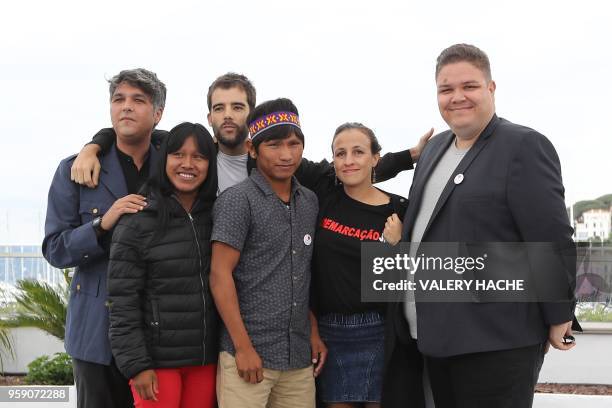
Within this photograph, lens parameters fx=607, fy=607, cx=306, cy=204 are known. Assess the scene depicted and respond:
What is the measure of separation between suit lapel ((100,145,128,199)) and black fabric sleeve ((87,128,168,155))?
5 cm

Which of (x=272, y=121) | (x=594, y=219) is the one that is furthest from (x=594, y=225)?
(x=272, y=121)

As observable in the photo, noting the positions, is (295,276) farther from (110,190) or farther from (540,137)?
(540,137)

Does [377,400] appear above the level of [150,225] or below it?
below

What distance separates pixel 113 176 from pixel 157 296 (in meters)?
0.83

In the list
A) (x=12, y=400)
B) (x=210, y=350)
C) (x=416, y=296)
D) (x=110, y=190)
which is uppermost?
(x=110, y=190)

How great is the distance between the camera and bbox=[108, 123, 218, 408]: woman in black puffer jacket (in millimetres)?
2721

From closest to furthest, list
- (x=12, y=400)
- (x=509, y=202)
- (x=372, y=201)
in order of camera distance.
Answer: (x=509, y=202), (x=372, y=201), (x=12, y=400)

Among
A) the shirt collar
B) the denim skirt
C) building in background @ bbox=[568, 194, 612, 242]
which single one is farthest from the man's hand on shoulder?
building in background @ bbox=[568, 194, 612, 242]

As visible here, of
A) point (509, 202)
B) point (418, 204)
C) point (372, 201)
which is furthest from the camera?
point (372, 201)

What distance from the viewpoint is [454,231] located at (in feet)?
9.01

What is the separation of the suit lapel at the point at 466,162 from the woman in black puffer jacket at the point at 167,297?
1.10 metres

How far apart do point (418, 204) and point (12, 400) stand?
19.0 ft

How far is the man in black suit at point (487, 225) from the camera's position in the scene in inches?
102

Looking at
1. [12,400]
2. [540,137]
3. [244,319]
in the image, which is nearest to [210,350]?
[244,319]
